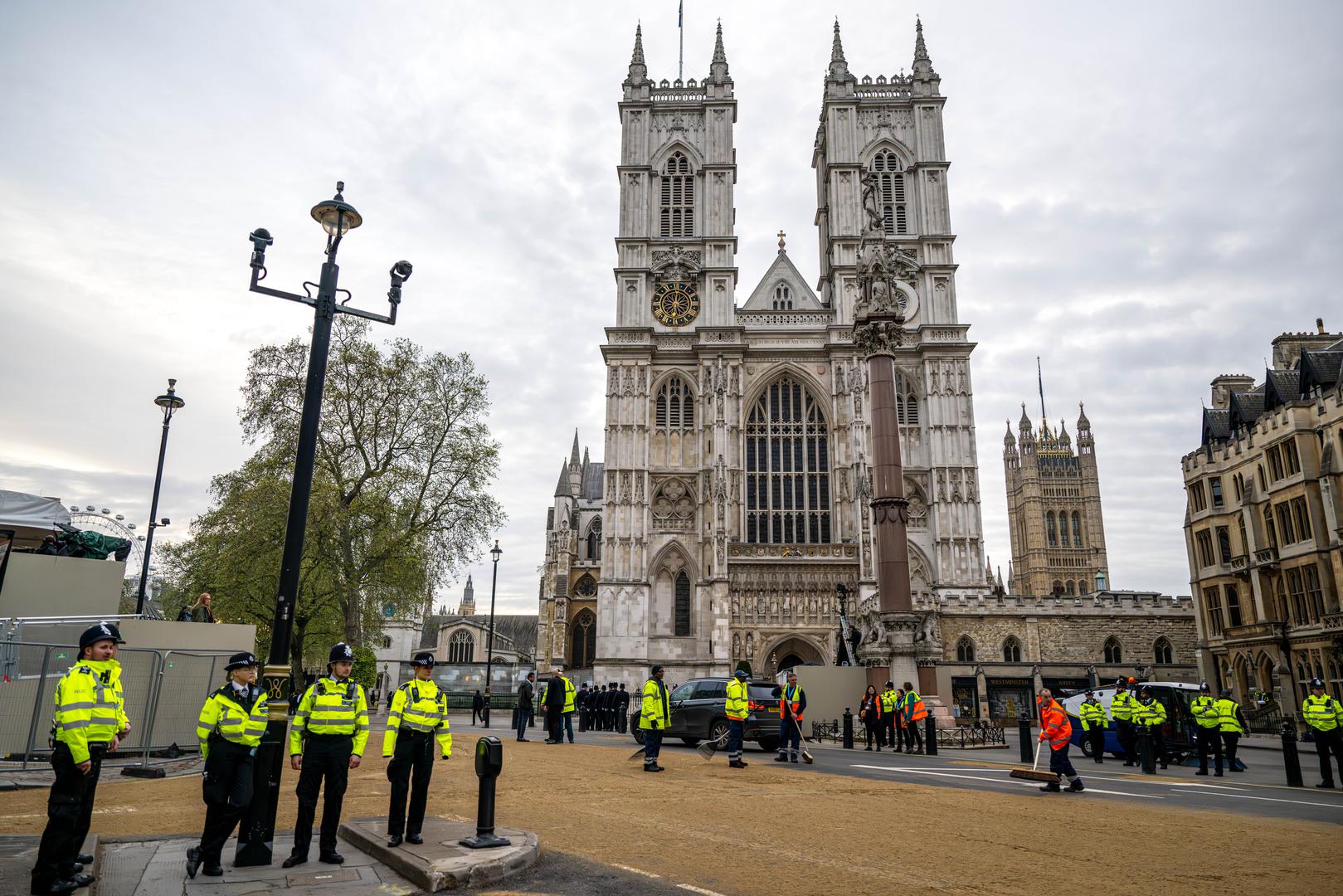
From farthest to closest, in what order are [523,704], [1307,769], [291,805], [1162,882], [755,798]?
[523,704]
[1307,769]
[755,798]
[291,805]
[1162,882]

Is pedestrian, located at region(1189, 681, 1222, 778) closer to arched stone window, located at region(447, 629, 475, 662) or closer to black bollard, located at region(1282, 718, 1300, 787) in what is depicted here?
black bollard, located at region(1282, 718, 1300, 787)

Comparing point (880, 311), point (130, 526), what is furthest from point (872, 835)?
point (130, 526)

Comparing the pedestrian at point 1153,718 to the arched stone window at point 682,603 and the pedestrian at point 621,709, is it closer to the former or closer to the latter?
the pedestrian at point 621,709

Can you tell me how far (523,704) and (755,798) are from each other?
34.7 feet

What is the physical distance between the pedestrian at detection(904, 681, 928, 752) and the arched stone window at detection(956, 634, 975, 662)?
1807 centimetres

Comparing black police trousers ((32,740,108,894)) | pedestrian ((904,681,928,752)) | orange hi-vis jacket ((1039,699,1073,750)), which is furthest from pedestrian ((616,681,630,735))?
black police trousers ((32,740,108,894))

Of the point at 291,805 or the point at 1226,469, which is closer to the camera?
the point at 291,805

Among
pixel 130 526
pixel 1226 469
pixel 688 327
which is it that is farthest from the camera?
pixel 688 327

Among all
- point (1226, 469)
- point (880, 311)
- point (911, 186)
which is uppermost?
point (911, 186)

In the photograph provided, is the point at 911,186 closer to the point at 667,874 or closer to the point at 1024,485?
the point at 667,874

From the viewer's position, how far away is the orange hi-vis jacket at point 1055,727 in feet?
34.4

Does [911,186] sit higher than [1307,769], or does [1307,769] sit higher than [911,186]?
[911,186]

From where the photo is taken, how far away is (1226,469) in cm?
2939

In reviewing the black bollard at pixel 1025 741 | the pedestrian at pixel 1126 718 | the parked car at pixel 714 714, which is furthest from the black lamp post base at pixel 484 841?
the pedestrian at pixel 1126 718
